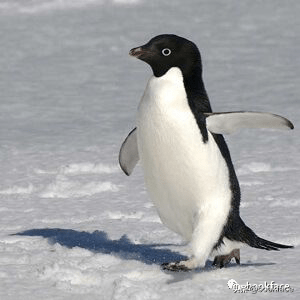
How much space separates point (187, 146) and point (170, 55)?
1.40 feet

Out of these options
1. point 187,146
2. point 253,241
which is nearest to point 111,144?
point 253,241

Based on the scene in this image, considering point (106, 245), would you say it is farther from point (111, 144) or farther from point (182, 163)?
point (111, 144)

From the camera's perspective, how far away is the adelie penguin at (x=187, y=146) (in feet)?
13.1

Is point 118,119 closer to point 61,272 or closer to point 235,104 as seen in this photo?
point 235,104

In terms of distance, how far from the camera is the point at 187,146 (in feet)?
13.2

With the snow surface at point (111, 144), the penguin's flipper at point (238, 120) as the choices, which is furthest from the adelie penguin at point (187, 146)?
the snow surface at point (111, 144)

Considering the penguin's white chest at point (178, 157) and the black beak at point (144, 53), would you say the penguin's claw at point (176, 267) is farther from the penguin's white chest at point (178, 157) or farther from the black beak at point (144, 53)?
the black beak at point (144, 53)

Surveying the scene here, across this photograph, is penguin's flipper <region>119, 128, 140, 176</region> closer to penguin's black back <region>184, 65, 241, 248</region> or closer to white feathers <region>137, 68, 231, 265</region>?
white feathers <region>137, 68, 231, 265</region>

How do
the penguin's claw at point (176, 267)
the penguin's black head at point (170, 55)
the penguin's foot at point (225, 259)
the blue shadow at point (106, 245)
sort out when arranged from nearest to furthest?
the penguin's claw at point (176, 267) < the penguin's black head at point (170, 55) < the penguin's foot at point (225, 259) < the blue shadow at point (106, 245)

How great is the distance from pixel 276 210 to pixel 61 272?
1.84 m

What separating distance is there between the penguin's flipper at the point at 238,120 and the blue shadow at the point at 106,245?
703 millimetres

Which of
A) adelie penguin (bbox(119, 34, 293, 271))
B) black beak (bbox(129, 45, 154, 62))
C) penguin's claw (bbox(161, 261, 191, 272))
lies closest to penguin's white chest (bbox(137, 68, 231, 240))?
adelie penguin (bbox(119, 34, 293, 271))

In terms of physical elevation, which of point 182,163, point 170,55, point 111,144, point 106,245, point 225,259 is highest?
point 170,55

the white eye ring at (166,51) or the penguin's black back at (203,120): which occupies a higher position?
the white eye ring at (166,51)
